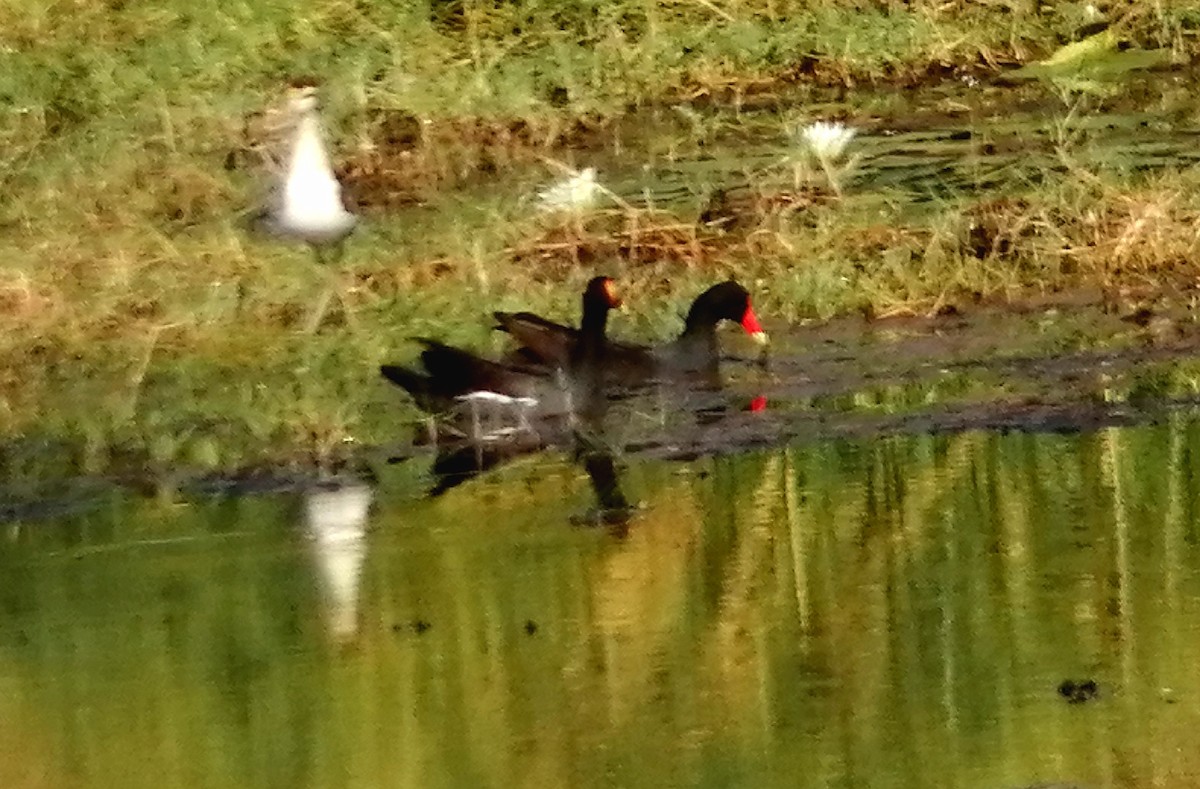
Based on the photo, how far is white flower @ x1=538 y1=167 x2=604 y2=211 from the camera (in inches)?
498

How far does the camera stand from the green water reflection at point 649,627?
6.70m

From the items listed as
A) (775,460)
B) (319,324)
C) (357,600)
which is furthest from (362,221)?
(357,600)

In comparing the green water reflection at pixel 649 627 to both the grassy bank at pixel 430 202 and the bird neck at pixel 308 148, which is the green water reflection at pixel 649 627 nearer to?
the grassy bank at pixel 430 202

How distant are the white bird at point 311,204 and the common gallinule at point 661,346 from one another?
229 centimetres

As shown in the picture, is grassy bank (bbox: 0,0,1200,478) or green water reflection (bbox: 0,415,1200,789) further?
grassy bank (bbox: 0,0,1200,478)

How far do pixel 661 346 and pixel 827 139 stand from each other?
271 cm

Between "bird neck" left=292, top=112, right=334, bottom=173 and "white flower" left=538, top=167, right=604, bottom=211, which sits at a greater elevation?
"bird neck" left=292, top=112, right=334, bottom=173

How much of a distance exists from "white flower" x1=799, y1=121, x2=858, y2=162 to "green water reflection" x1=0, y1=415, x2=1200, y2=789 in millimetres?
3649

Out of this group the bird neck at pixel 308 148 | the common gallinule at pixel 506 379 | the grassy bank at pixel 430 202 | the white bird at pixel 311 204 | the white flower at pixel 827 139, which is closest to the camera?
the common gallinule at pixel 506 379

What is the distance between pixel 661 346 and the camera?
1074 centimetres

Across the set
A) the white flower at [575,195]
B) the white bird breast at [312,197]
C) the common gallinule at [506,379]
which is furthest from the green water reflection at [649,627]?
the white bird breast at [312,197]

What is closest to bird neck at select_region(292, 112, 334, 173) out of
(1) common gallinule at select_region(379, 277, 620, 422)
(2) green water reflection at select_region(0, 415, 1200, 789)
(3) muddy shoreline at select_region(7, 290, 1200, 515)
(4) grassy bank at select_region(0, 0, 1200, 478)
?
(4) grassy bank at select_region(0, 0, 1200, 478)

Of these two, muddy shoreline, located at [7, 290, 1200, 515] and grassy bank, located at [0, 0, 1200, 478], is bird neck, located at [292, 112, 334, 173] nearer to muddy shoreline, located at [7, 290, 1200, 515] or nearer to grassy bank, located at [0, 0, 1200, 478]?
grassy bank, located at [0, 0, 1200, 478]

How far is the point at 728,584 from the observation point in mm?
8055
